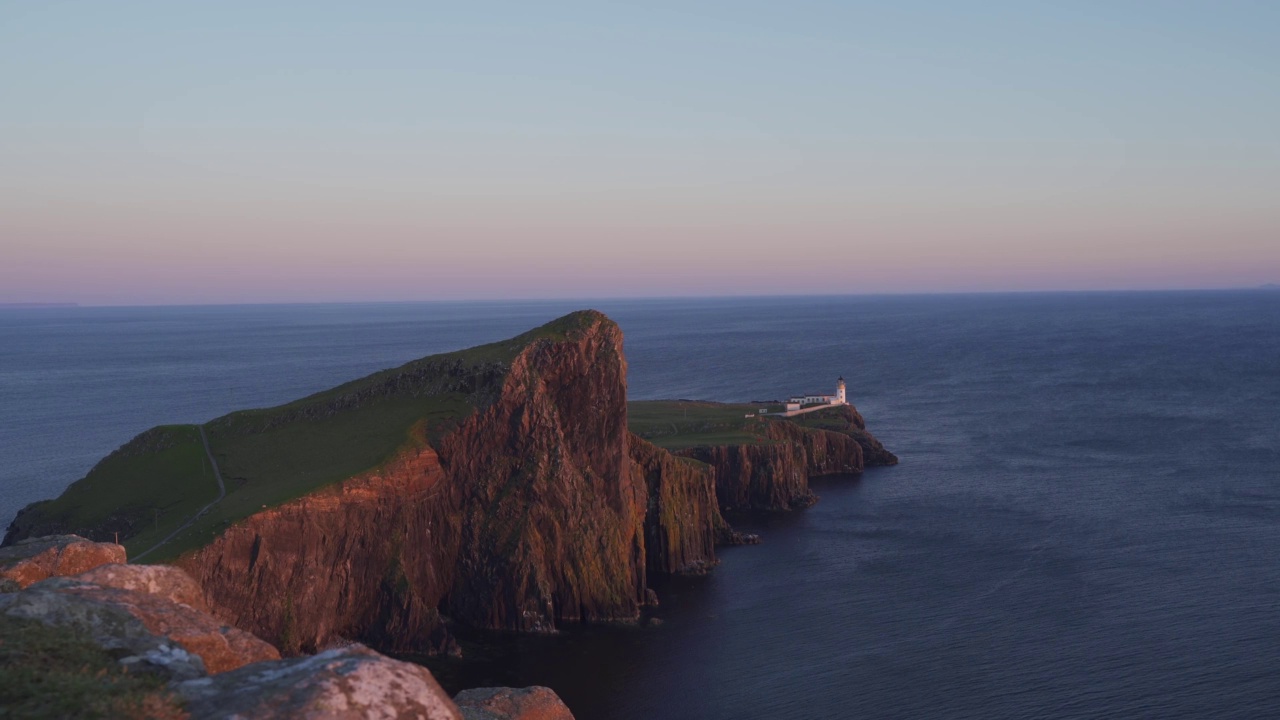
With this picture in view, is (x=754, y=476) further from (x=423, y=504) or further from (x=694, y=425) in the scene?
(x=423, y=504)

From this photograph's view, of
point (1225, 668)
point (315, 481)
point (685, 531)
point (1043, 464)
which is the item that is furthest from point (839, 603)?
point (1043, 464)

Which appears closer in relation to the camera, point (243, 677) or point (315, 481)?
point (243, 677)

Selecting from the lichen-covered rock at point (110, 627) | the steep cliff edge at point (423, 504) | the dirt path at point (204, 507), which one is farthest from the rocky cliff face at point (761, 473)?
the lichen-covered rock at point (110, 627)

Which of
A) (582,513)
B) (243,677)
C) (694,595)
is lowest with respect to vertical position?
(694,595)

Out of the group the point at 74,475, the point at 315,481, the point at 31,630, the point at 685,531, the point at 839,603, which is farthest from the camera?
the point at 74,475

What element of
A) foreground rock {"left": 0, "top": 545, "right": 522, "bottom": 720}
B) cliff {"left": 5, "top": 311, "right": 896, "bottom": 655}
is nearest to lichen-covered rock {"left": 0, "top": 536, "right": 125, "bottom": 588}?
foreground rock {"left": 0, "top": 545, "right": 522, "bottom": 720}

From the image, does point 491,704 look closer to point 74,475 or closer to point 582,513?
point 582,513

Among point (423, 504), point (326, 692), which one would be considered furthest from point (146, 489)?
point (326, 692)
